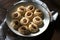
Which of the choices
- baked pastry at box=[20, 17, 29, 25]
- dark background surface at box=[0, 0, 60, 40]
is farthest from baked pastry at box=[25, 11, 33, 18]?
dark background surface at box=[0, 0, 60, 40]

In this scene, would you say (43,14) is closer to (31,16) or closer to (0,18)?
(31,16)

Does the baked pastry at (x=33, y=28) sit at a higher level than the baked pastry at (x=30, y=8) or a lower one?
lower

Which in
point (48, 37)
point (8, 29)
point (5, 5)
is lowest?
point (48, 37)

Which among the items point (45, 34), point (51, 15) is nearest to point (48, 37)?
point (45, 34)

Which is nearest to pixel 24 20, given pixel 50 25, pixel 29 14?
pixel 29 14

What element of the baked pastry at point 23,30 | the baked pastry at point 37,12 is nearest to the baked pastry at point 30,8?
A: the baked pastry at point 37,12

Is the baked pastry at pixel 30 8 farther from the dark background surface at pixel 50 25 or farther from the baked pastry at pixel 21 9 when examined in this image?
the dark background surface at pixel 50 25

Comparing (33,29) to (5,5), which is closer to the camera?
(33,29)

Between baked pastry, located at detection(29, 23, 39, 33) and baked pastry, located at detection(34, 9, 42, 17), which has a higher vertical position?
baked pastry, located at detection(34, 9, 42, 17)

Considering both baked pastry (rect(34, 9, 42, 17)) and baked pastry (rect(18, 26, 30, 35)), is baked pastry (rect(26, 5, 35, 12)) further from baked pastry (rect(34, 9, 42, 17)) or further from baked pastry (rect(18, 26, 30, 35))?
baked pastry (rect(18, 26, 30, 35))

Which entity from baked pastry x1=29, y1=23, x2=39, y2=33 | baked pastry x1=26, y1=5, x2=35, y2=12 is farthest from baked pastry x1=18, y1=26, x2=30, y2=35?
baked pastry x1=26, y1=5, x2=35, y2=12

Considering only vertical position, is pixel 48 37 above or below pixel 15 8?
below
